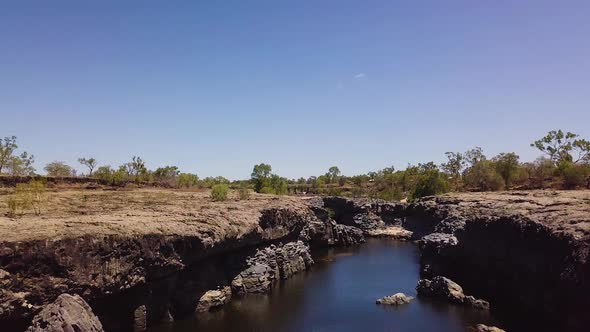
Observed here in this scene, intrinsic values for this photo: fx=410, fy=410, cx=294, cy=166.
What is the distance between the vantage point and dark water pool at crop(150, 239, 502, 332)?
32.1 m

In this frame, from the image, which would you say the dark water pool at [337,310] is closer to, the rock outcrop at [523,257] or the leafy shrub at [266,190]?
the rock outcrop at [523,257]

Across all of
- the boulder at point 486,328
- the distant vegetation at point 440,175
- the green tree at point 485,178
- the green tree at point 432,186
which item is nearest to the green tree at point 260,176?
the distant vegetation at point 440,175

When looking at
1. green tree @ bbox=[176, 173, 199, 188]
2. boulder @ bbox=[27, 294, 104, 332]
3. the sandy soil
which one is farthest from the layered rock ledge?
green tree @ bbox=[176, 173, 199, 188]

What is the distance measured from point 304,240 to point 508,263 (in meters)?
30.4

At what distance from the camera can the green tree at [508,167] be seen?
305 ft

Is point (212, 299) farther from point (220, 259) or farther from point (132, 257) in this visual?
point (132, 257)

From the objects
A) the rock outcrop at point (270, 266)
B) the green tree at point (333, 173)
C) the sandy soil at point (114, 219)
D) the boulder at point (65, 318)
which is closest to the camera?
the boulder at point (65, 318)

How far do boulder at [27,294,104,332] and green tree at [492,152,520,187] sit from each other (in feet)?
299

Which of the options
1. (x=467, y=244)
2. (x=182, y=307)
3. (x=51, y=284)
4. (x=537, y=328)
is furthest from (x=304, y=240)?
(x=51, y=284)

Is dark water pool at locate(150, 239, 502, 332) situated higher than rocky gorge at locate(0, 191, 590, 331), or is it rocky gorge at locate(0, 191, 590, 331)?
rocky gorge at locate(0, 191, 590, 331)

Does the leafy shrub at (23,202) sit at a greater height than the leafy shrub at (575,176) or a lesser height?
lesser

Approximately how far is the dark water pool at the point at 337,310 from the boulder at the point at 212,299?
75 cm

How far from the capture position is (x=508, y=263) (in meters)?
35.6

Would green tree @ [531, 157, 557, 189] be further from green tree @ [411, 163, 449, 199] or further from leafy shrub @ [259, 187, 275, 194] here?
leafy shrub @ [259, 187, 275, 194]
